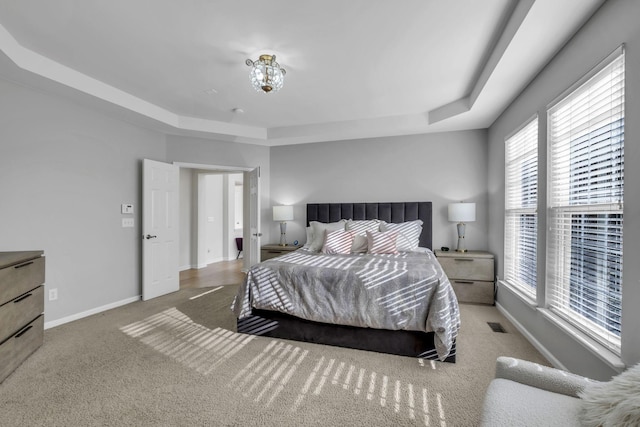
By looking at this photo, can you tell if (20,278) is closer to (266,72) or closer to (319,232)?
(266,72)

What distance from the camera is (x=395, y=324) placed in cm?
240

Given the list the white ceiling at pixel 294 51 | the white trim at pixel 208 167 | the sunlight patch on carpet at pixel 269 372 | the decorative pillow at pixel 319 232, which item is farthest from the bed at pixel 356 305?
the white trim at pixel 208 167

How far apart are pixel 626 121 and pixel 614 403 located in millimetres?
1474

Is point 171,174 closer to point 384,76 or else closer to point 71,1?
point 71,1

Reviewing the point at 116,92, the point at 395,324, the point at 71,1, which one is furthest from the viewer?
the point at 116,92

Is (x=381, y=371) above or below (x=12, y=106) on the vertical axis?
below

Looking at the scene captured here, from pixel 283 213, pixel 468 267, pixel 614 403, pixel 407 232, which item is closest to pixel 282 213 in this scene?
pixel 283 213

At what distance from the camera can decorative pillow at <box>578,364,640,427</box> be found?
83cm

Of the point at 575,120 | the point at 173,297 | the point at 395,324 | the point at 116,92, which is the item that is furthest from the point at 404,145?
the point at 173,297

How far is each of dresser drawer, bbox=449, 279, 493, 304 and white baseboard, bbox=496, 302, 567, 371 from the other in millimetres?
287

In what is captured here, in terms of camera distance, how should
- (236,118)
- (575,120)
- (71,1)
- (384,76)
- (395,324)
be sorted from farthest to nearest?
(236,118) → (384,76) → (395,324) → (575,120) → (71,1)

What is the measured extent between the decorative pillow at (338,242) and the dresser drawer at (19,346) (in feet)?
9.47

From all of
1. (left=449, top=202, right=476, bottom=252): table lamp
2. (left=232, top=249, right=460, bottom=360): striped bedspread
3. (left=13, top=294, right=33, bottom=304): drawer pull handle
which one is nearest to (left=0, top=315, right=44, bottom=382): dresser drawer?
(left=13, top=294, right=33, bottom=304): drawer pull handle

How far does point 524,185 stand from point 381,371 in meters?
2.47
